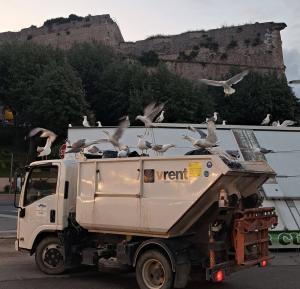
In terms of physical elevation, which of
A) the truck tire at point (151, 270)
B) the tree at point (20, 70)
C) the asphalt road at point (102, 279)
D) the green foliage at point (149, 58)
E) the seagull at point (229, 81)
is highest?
the green foliage at point (149, 58)

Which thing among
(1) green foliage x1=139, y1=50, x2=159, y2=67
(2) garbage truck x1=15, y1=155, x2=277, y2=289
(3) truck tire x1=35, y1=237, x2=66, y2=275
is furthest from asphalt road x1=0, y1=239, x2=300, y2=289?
(1) green foliage x1=139, y1=50, x2=159, y2=67

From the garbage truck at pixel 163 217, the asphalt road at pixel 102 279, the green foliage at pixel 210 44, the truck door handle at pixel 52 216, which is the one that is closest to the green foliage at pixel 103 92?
the green foliage at pixel 210 44

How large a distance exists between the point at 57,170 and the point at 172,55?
75.6 meters

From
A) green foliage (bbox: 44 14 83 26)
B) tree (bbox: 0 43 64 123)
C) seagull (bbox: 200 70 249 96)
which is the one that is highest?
green foliage (bbox: 44 14 83 26)

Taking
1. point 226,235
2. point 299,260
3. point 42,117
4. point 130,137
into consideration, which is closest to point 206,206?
point 226,235

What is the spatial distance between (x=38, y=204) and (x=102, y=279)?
1817mm

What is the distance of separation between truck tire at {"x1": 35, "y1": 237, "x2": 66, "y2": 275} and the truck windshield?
831 millimetres

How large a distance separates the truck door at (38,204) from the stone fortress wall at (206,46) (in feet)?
233

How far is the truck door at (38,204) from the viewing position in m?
9.88

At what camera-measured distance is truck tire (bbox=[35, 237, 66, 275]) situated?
9.82 m

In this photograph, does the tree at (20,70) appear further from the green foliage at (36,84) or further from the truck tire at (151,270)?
the truck tire at (151,270)

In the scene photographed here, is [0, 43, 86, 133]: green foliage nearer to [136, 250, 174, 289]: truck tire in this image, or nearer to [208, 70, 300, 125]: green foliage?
[208, 70, 300, 125]: green foliage

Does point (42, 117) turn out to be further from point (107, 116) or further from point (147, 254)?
point (147, 254)

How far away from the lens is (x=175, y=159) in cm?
831
